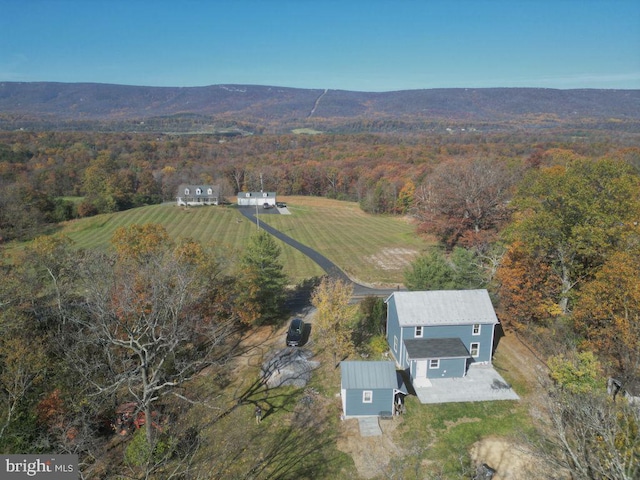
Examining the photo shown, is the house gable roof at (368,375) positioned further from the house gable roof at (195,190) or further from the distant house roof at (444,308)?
the house gable roof at (195,190)

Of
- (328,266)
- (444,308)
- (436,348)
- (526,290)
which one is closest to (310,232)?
(328,266)

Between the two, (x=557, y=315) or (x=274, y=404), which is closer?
(x=274, y=404)

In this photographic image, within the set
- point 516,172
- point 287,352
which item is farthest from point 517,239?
point 516,172

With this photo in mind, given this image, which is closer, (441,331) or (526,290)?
(441,331)

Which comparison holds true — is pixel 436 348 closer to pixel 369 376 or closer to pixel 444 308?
pixel 444 308

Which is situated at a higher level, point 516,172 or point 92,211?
point 516,172

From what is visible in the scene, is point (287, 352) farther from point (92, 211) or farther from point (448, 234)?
point (92, 211)
